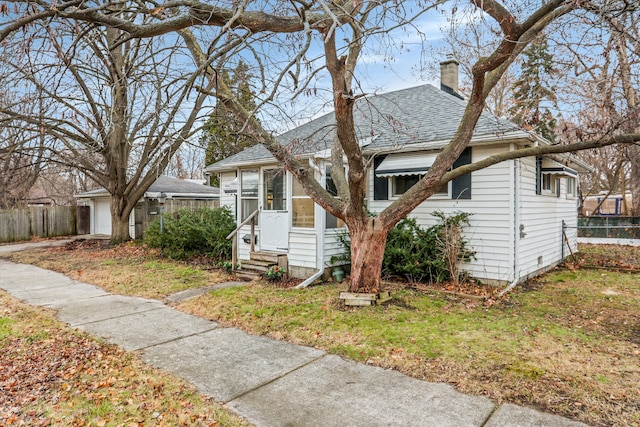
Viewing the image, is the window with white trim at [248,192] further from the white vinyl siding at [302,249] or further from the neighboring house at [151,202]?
the neighboring house at [151,202]

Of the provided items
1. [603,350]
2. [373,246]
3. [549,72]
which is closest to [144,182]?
[373,246]

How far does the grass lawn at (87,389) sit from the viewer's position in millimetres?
3064

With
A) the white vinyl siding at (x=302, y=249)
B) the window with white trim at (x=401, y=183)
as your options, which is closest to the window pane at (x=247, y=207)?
the white vinyl siding at (x=302, y=249)

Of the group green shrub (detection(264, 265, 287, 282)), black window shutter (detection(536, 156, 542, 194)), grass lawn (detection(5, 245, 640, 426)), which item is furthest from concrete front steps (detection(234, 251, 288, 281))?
black window shutter (detection(536, 156, 542, 194))

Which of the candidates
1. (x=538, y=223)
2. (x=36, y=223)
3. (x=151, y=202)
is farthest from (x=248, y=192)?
(x=36, y=223)

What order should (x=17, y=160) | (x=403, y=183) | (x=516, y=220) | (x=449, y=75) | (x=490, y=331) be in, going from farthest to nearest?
(x=17, y=160), (x=449, y=75), (x=403, y=183), (x=516, y=220), (x=490, y=331)

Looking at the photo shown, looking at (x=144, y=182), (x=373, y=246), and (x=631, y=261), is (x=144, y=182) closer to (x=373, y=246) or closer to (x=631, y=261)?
(x=373, y=246)

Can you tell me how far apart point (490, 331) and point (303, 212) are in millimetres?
4704

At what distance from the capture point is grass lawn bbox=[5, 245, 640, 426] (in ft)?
11.4

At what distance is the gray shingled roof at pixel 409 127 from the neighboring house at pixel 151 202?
768 centimetres

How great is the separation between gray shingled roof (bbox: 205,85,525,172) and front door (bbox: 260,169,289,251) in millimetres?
559

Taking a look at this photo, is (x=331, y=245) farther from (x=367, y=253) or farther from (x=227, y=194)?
(x=227, y=194)

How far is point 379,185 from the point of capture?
9039 mm

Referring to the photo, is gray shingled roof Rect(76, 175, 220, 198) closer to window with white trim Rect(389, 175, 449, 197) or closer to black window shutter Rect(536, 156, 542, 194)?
window with white trim Rect(389, 175, 449, 197)
